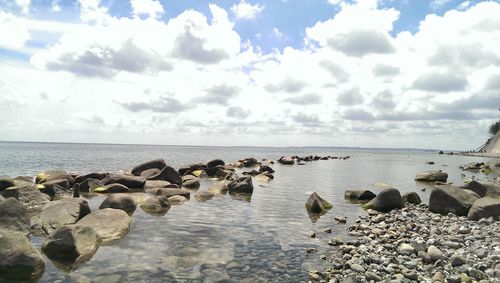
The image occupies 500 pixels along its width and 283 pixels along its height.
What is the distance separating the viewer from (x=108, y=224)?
14047mm

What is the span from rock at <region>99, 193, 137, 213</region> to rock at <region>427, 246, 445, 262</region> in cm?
1367

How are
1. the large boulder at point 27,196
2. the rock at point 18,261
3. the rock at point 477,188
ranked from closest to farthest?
the rock at point 18,261, the large boulder at point 27,196, the rock at point 477,188

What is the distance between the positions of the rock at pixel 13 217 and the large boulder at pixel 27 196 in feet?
18.5

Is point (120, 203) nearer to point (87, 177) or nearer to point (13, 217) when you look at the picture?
point (13, 217)

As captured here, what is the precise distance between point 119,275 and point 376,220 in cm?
1154

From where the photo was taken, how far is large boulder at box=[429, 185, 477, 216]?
57.2 ft

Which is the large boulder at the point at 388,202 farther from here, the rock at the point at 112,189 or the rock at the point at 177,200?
the rock at the point at 112,189

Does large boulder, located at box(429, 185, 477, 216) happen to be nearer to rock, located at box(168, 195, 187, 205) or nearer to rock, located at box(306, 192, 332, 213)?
rock, located at box(306, 192, 332, 213)

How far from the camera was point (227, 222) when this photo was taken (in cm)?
1680

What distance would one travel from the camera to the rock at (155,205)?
19.0m

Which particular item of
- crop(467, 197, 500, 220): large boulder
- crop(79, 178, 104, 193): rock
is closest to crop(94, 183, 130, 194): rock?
crop(79, 178, 104, 193): rock

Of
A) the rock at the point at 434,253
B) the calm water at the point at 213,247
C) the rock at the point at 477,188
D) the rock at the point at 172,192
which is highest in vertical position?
the rock at the point at 477,188

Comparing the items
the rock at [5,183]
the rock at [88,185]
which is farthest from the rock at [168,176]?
the rock at [5,183]

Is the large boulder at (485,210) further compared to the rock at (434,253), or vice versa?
the large boulder at (485,210)
